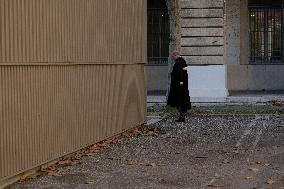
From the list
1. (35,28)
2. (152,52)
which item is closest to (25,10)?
(35,28)

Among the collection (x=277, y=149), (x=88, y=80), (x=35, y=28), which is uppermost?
(x=35, y=28)

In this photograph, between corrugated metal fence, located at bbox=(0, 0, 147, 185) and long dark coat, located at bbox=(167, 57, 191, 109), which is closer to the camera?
corrugated metal fence, located at bbox=(0, 0, 147, 185)

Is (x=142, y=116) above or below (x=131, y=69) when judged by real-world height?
below

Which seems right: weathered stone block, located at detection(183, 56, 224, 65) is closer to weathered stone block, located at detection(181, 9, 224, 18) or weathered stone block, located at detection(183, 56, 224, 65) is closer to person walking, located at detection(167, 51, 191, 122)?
weathered stone block, located at detection(181, 9, 224, 18)

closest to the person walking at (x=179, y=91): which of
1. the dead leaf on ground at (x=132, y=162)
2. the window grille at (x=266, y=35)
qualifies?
the dead leaf on ground at (x=132, y=162)

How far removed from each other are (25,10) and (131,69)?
245 inches

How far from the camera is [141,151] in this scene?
13.4m

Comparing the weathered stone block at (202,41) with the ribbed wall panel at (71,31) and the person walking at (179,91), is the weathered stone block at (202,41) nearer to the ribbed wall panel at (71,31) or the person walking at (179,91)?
the person walking at (179,91)

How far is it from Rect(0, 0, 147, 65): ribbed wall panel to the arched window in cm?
1191

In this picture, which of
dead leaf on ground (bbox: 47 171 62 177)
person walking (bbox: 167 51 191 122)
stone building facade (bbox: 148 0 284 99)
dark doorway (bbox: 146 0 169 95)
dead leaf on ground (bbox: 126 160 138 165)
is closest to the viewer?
dead leaf on ground (bbox: 47 171 62 177)

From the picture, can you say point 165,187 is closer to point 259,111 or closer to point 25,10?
point 25,10

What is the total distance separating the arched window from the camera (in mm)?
29375

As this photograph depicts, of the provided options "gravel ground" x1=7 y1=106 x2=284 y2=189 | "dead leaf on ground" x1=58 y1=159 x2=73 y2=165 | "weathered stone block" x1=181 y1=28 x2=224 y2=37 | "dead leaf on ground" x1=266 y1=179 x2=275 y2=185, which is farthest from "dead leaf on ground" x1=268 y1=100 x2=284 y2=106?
"dead leaf on ground" x1=266 y1=179 x2=275 y2=185

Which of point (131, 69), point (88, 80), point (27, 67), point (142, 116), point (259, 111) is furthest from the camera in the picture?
point (259, 111)
